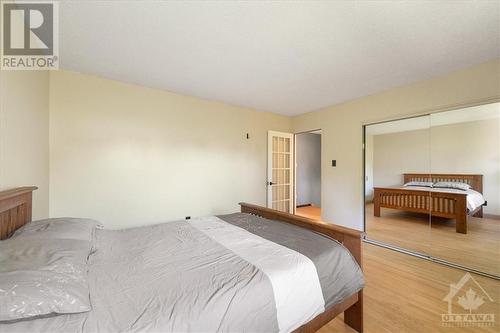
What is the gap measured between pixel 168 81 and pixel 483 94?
3828 millimetres

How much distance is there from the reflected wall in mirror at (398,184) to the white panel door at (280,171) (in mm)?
1633

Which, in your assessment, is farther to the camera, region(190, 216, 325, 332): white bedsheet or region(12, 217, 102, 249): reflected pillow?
region(12, 217, 102, 249): reflected pillow

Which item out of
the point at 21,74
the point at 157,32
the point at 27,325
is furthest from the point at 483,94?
the point at 21,74

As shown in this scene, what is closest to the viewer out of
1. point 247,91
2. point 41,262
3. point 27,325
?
point 27,325

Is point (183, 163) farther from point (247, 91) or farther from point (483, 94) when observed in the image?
point (483, 94)

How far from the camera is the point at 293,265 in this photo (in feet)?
4.18

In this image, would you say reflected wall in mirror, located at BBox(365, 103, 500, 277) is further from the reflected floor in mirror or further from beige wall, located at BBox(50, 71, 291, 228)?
beige wall, located at BBox(50, 71, 291, 228)

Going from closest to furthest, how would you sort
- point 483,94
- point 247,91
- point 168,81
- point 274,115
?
point 483,94, point 168,81, point 247,91, point 274,115

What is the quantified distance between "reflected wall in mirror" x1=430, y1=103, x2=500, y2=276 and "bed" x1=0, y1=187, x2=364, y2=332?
2.21 metres

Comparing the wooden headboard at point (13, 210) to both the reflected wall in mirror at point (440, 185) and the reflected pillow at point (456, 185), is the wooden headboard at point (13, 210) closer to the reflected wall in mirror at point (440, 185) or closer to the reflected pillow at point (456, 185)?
the reflected wall in mirror at point (440, 185)

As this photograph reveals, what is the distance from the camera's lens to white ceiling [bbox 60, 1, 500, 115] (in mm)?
1586

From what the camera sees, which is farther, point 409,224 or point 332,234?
point 409,224

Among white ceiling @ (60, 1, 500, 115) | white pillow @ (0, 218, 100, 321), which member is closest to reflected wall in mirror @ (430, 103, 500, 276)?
white ceiling @ (60, 1, 500, 115)

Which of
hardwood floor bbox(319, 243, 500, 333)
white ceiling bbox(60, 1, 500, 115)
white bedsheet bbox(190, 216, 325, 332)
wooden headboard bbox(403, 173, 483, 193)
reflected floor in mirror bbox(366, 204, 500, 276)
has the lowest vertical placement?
hardwood floor bbox(319, 243, 500, 333)
